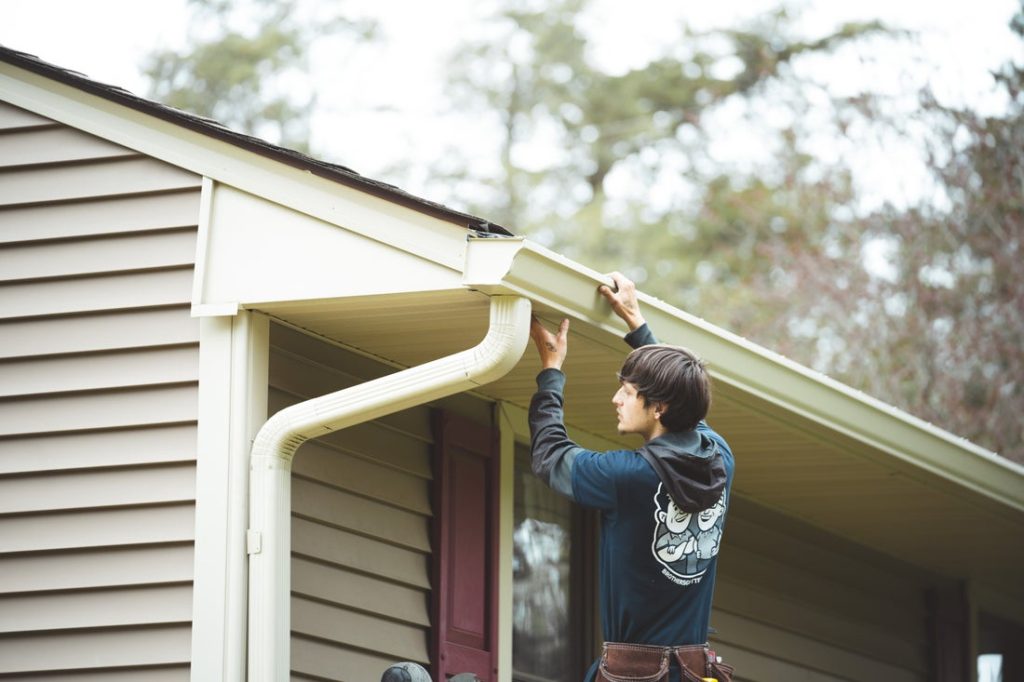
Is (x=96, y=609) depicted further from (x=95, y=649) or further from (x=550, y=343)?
(x=550, y=343)

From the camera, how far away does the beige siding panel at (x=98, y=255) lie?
16.0 ft

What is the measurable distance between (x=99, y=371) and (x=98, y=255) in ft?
1.25

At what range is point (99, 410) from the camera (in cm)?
485

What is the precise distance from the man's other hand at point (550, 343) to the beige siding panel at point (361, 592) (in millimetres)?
1078

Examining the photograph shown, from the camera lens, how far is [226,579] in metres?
4.54

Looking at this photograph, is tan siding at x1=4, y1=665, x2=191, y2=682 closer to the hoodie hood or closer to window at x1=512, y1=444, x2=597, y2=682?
the hoodie hood

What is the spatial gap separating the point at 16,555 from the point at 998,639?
21.5ft

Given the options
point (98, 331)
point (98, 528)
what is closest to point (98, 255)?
point (98, 331)

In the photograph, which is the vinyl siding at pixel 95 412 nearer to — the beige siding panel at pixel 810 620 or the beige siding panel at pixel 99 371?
the beige siding panel at pixel 99 371

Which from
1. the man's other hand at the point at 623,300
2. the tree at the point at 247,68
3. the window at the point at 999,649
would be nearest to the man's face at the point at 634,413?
the man's other hand at the point at 623,300

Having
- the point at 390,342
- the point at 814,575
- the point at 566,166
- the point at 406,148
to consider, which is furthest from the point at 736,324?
the point at 390,342

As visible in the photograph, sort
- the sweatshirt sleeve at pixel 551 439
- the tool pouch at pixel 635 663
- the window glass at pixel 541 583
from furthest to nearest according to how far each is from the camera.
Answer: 1. the window glass at pixel 541 583
2. the sweatshirt sleeve at pixel 551 439
3. the tool pouch at pixel 635 663

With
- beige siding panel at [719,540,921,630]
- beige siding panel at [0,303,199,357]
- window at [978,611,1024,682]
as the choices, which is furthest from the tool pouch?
window at [978,611,1024,682]

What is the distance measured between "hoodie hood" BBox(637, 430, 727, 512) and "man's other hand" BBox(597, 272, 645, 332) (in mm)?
567
